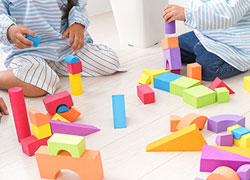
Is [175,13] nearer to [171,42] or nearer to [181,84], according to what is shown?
[171,42]

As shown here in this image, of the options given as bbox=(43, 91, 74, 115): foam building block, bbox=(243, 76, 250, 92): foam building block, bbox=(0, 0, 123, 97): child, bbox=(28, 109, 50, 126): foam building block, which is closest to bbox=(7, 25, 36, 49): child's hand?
bbox=(0, 0, 123, 97): child

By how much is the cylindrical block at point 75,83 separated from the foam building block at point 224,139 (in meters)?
0.52

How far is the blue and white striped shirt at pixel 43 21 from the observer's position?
1219mm

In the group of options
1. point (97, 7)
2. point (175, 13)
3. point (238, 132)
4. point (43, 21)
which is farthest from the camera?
point (97, 7)

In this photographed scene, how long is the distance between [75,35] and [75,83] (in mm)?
206

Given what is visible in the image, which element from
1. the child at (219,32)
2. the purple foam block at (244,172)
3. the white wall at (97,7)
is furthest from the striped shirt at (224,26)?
the white wall at (97,7)

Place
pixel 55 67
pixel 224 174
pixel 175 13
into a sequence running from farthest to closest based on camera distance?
pixel 55 67 → pixel 175 13 → pixel 224 174

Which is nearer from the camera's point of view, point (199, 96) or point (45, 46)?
point (199, 96)

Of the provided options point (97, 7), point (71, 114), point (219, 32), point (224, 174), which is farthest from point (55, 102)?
point (97, 7)

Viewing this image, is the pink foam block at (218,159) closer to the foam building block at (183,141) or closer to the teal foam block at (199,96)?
the foam building block at (183,141)

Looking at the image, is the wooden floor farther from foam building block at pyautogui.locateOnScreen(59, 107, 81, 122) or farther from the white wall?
the white wall

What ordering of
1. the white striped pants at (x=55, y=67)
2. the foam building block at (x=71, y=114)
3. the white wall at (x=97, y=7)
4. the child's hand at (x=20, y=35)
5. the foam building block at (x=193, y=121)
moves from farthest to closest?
the white wall at (x=97, y=7)
the white striped pants at (x=55, y=67)
the child's hand at (x=20, y=35)
the foam building block at (x=71, y=114)
the foam building block at (x=193, y=121)

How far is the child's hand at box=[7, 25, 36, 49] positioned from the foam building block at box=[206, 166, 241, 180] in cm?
67

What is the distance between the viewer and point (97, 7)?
229 centimetres
